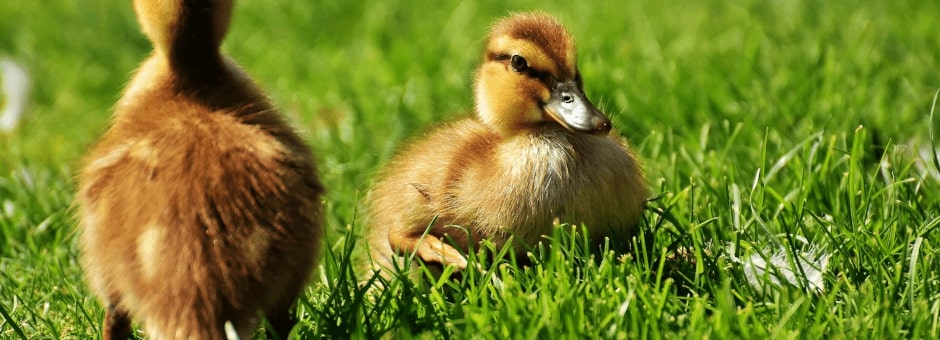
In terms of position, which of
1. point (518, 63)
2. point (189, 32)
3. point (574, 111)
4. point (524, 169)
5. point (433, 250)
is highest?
point (189, 32)

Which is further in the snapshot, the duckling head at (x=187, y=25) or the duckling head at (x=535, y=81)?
the duckling head at (x=535, y=81)

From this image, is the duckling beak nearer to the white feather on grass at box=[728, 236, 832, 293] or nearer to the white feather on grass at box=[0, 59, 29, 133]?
the white feather on grass at box=[728, 236, 832, 293]

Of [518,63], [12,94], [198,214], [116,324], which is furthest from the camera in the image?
[12,94]

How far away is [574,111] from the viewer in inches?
116

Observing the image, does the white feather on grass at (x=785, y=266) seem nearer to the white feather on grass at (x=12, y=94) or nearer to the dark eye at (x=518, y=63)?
the dark eye at (x=518, y=63)

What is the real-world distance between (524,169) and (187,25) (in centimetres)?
88

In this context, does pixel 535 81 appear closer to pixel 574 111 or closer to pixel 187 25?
pixel 574 111

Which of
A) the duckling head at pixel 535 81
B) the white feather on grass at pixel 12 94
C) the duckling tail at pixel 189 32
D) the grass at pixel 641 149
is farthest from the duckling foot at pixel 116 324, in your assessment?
the white feather on grass at pixel 12 94

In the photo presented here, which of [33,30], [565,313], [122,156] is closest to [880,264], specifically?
[565,313]

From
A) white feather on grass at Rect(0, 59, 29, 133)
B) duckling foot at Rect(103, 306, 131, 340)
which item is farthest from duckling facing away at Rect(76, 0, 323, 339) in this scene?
white feather on grass at Rect(0, 59, 29, 133)

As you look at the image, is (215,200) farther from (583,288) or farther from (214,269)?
(583,288)

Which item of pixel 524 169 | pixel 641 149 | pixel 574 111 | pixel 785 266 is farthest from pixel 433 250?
pixel 641 149

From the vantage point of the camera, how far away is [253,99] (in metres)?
2.85

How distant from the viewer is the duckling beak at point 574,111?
2.92 metres
